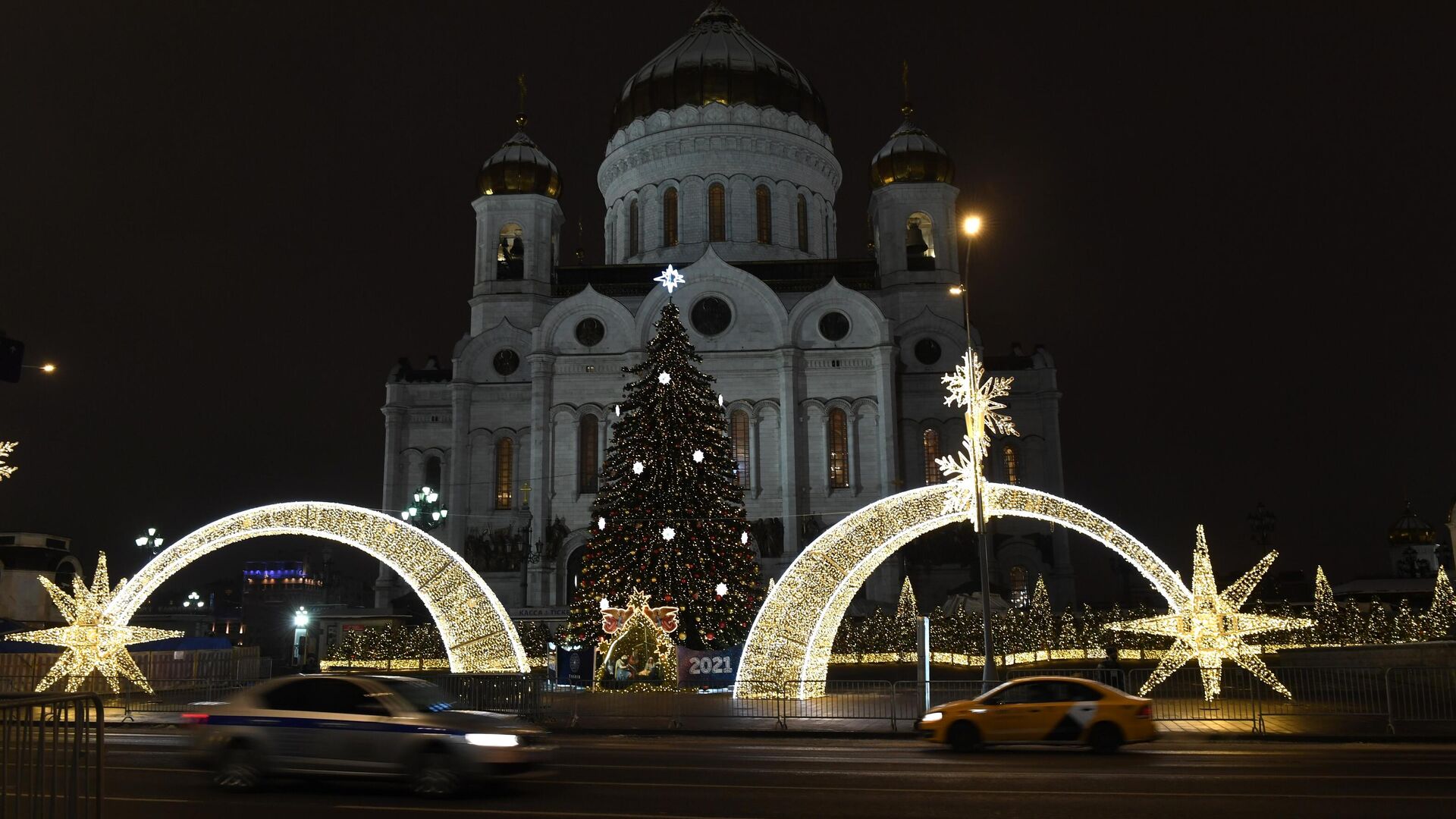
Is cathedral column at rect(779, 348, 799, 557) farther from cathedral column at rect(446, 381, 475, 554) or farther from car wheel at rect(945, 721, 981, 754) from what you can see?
car wheel at rect(945, 721, 981, 754)

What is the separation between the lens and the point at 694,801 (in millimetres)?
10477

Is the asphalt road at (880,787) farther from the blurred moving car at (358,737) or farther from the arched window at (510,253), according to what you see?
the arched window at (510,253)

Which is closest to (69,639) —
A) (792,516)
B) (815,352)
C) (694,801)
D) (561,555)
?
(694,801)

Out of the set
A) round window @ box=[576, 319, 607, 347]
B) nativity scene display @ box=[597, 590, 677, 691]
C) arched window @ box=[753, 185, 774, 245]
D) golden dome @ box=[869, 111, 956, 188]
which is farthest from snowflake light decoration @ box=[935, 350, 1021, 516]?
arched window @ box=[753, 185, 774, 245]

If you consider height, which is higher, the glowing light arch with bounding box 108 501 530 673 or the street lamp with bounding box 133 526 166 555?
the street lamp with bounding box 133 526 166 555

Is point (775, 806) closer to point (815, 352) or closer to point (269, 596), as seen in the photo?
point (815, 352)

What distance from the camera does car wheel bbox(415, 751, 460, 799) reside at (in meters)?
11.2

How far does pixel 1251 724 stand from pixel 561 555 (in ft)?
107

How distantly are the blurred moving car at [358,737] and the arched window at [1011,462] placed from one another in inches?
1666

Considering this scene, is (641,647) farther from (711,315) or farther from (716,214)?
(716,214)

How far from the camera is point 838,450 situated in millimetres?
49719

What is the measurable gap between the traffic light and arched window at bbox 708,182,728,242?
4197 cm

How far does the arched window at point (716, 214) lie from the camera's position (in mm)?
57875

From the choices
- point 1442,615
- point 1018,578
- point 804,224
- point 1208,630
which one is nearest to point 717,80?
point 804,224
